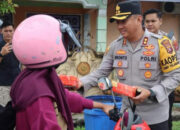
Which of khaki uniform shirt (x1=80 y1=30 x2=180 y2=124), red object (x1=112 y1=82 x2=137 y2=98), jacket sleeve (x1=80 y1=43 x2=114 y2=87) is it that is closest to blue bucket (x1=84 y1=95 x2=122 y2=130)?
jacket sleeve (x1=80 y1=43 x2=114 y2=87)

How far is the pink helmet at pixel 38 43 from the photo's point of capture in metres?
1.72

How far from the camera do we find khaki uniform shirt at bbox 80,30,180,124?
2.60 m

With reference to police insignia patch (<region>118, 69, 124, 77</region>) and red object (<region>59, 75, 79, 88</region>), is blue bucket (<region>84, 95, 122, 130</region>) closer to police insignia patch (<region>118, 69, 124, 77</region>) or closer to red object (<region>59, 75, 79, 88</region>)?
police insignia patch (<region>118, 69, 124, 77</region>)

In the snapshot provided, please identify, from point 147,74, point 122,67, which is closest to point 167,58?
point 147,74

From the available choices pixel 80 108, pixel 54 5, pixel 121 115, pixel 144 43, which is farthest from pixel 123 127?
pixel 54 5

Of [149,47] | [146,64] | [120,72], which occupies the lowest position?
[120,72]

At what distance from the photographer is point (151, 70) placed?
2.69m

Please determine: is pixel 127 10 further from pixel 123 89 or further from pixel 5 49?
pixel 5 49

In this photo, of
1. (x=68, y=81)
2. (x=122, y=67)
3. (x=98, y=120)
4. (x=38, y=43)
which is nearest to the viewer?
(x=38, y=43)

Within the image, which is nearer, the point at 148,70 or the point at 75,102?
the point at 75,102

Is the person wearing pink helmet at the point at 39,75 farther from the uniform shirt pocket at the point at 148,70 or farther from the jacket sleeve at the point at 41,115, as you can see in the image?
the uniform shirt pocket at the point at 148,70

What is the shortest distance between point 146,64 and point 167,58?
20 cm

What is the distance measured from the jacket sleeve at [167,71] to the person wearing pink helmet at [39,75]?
1043mm

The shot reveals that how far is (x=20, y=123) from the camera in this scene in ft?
5.78
